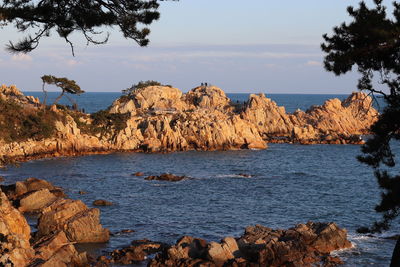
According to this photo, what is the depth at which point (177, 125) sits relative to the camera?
97938mm

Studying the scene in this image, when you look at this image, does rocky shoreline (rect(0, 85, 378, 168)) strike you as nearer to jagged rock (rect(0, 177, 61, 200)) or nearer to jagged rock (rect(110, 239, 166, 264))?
jagged rock (rect(0, 177, 61, 200))

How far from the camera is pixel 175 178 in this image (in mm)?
65062

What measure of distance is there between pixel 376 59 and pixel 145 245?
20974 millimetres

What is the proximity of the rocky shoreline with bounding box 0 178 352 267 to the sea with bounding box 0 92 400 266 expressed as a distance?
4.82 feet

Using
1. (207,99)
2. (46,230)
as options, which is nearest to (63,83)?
(207,99)

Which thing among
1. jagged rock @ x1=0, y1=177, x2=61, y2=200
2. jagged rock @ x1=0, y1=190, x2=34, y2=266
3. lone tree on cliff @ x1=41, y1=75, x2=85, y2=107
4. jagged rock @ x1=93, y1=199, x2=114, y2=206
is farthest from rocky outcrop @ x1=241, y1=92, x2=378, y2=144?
jagged rock @ x1=0, y1=190, x2=34, y2=266

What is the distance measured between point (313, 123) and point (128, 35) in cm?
10780

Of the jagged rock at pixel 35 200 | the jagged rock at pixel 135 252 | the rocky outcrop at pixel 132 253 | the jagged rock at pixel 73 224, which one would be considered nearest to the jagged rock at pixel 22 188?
the jagged rock at pixel 35 200

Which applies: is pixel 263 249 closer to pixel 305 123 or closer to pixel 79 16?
pixel 79 16

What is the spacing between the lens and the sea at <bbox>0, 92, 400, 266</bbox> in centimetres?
3897

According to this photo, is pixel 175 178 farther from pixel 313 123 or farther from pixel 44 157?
pixel 313 123

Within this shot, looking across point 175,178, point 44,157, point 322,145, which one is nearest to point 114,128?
point 44,157

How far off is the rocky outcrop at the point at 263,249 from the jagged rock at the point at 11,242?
7450mm

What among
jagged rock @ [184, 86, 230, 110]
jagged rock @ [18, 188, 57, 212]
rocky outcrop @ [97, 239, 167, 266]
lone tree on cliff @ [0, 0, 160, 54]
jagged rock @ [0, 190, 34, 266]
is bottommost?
rocky outcrop @ [97, 239, 167, 266]
